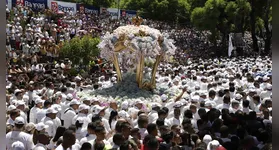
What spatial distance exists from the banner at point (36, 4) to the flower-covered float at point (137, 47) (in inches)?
539

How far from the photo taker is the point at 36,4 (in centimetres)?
2445

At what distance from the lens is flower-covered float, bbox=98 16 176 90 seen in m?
11.1

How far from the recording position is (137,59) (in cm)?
1159

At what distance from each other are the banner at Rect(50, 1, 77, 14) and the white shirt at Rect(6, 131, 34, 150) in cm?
2101

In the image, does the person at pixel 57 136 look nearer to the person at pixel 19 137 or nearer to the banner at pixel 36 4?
the person at pixel 19 137

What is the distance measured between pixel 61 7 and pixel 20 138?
22186mm

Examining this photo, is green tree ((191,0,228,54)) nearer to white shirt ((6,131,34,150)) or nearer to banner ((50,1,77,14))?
banner ((50,1,77,14))

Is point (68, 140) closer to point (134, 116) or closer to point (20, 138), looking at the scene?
point (20, 138)

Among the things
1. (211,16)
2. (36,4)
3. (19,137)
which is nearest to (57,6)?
(36,4)

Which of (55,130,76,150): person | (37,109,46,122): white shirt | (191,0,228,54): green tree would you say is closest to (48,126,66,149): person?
(55,130,76,150): person

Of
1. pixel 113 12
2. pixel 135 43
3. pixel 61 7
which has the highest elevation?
pixel 61 7

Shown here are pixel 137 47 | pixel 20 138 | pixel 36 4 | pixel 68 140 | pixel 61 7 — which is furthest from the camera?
pixel 61 7

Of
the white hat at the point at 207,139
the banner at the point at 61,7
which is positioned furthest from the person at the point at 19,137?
the banner at the point at 61,7

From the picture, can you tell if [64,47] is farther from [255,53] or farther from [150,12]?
[150,12]
